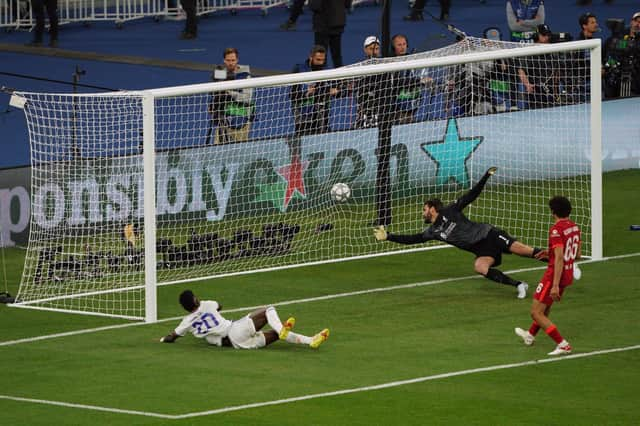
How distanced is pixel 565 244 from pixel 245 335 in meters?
3.58

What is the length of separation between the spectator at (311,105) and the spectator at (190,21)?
12.9 metres

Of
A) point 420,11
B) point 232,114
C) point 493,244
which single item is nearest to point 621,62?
point 420,11

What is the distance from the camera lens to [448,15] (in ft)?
125

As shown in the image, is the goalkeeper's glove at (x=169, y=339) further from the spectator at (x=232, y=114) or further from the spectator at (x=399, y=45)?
the spectator at (x=399, y=45)

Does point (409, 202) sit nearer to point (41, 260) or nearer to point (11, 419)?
point (41, 260)

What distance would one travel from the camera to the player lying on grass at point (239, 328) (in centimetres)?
1798

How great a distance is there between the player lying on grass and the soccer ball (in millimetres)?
6163

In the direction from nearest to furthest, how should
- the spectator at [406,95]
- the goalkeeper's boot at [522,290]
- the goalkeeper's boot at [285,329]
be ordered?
the goalkeeper's boot at [285,329] → the goalkeeper's boot at [522,290] → the spectator at [406,95]

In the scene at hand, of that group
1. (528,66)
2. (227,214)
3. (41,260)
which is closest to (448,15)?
(528,66)

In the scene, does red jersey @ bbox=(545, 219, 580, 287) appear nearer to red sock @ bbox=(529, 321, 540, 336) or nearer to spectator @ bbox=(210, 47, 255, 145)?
red sock @ bbox=(529, 321, 540, 336)

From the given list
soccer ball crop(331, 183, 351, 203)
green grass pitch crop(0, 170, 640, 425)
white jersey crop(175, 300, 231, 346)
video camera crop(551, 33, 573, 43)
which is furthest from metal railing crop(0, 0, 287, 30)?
white jersey crop(175, 300, 231, 346)

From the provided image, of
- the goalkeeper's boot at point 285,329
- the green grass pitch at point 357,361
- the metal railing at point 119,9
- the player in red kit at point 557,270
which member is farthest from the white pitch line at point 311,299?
the metal railing at point 119,9

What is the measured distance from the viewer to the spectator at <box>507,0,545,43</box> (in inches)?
1206

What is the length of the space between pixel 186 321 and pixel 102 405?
2492mm
